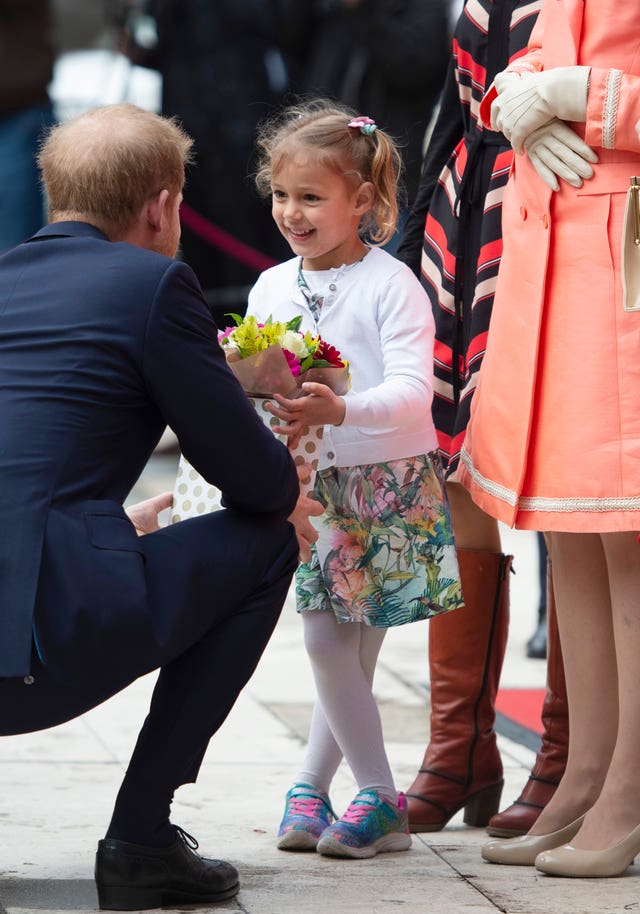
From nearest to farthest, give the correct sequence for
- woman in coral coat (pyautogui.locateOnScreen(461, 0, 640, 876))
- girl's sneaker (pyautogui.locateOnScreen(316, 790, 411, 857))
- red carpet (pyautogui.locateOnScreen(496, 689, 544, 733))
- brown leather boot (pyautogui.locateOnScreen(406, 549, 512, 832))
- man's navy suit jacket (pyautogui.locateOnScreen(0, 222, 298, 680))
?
man's navy suit jacket (pyautogui.locateOnScreen(0, 222, 298, 680))
woman in coral coat (pyautogui.locateOnScreen(461, 0, 640, 876))
girl's sneaker (pyautogui.locateOnScreen(316, 790, 411, 857))
brown leather boot (pyautogui.locateOnScreen(406, 549, 512, 832))
red carpet (pyautogui.locateOnScreen(496, 689, 544, 733))

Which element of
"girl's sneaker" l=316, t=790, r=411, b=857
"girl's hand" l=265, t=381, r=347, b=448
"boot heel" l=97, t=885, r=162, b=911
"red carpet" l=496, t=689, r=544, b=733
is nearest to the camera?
"boot heel" l=97, t=885, r=162, b=911

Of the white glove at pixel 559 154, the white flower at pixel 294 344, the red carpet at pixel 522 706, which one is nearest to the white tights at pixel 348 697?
the white flower at pixel 294 344

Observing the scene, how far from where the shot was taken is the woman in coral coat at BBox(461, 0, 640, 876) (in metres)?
2.45

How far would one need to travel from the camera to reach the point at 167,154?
238 centimetres

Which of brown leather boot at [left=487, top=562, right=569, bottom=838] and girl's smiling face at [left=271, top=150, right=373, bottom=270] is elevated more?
girl's smiling face at [left=271, top=150, right=373, bottom=270]

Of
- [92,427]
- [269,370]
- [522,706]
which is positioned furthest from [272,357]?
[522,706]

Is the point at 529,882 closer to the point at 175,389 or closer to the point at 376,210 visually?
the point at 175,389

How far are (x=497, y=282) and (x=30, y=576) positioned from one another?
106 cm

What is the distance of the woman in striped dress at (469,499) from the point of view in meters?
2.87

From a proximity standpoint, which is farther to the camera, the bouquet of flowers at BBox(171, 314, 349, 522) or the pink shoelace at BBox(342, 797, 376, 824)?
the pink shoelace at BBox(342, 797, 376, 824)

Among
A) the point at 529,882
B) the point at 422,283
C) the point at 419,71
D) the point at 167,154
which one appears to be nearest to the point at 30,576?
the point at 167,154

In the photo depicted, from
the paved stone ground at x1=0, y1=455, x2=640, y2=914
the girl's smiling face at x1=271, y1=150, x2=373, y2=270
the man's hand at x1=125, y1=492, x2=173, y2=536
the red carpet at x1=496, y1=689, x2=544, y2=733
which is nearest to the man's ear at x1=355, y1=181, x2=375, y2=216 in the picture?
the girl's smiling face at x1=271, y1=150, x2=373, y2=270

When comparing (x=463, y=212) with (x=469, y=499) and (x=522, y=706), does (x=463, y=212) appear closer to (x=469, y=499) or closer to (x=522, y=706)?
(x=469, y=499)

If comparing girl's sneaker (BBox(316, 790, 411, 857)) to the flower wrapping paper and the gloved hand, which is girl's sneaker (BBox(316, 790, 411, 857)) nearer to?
the flower wrapping paper
